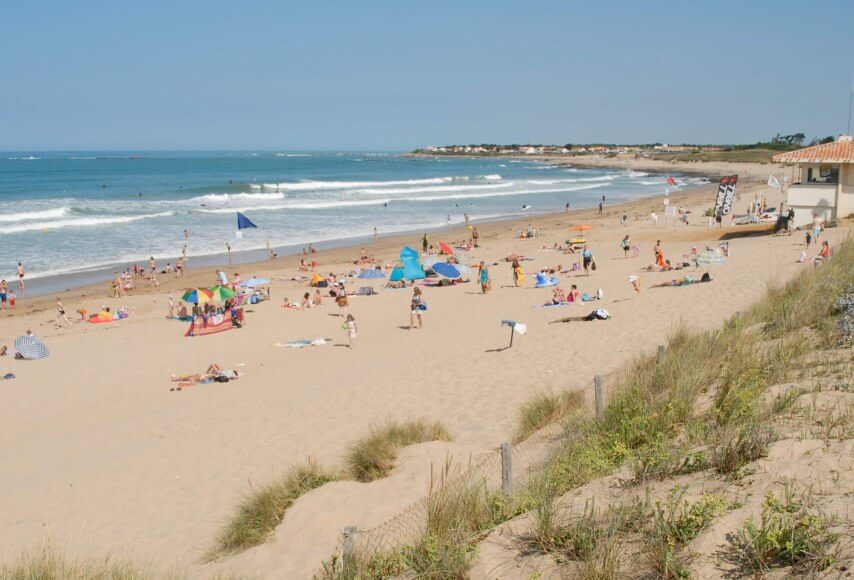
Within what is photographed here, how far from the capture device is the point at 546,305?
17.1 m

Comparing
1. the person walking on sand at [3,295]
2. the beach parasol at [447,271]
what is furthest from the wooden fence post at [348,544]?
the person walking on sand at [3,295]

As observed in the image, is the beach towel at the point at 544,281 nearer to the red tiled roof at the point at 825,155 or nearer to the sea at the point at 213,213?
the red tiled roof at the point at 825,155

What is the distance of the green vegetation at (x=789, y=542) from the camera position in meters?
3.71

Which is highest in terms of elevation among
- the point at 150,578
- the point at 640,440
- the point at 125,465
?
the point at 640,440

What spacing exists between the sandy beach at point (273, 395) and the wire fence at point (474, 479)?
0.62m

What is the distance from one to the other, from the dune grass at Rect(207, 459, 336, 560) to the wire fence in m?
0.92

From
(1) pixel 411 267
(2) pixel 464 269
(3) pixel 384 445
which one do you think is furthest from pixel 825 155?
(3) pixel 384 445

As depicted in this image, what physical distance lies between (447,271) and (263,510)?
14892mm

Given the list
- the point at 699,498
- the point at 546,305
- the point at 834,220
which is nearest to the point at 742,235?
the point at 834,220

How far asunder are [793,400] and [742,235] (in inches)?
918

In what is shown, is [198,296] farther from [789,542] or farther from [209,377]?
[789,542]

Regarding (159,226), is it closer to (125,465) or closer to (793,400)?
(125,465)

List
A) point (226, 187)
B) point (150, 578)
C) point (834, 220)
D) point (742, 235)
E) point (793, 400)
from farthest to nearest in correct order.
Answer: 1. point (226, 187)
2. point (742, 235)
3. point (834, 220)
4. point (793, 400)
5. point (150, 578)

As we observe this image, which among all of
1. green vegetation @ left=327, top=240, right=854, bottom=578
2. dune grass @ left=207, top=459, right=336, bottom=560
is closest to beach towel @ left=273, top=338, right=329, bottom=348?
green vegetation @ left=327, top=240, right=854, bottom=578
